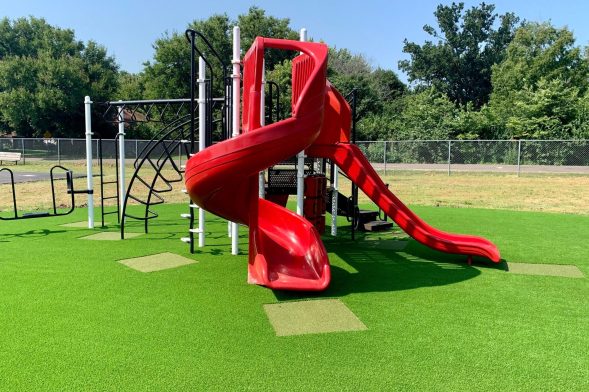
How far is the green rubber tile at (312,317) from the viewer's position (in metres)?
3.61

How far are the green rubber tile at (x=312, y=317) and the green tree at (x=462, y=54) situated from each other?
45540mm

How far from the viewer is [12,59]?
36844mm

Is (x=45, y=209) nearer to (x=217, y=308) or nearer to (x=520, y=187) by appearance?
(x=217, y=308)

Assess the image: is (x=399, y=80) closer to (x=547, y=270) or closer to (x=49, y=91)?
(x=49, y=91)

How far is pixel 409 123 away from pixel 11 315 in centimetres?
2915

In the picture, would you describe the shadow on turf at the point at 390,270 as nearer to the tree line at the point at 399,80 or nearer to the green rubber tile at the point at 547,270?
the green rubber tile at the point at 547,270

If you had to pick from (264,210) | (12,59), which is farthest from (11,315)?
(12,59)

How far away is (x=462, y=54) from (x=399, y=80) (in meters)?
7.19

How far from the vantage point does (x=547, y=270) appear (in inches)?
215

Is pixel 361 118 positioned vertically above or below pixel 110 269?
above

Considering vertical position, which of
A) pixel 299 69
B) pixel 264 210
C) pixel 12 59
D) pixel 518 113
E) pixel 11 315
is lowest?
pixel 11 315

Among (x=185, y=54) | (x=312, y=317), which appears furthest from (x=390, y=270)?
(x=185, y=54)

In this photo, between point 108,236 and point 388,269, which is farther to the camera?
point 108,236

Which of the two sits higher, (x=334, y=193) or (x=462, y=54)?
(x=462, y=54)
